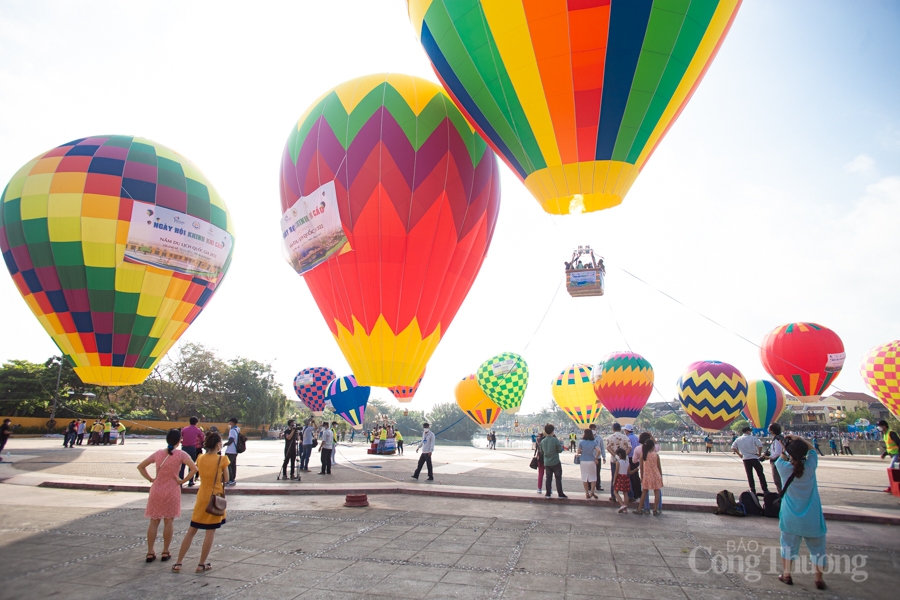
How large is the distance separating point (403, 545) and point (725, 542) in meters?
4.04

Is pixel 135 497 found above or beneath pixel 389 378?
beneath

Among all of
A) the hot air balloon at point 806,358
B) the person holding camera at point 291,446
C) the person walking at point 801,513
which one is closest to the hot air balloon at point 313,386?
the person holding camera at point 291,446

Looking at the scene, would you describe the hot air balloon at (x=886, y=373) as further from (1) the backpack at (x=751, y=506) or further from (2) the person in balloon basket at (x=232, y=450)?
(2) the person in balloon basket at (x=232, y=450)

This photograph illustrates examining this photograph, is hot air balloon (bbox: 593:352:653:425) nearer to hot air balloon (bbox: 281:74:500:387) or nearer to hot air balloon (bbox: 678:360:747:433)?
hot air balloon (bbox: 678:360:747:433)

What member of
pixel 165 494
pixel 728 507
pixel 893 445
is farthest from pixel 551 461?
pixel 893 445

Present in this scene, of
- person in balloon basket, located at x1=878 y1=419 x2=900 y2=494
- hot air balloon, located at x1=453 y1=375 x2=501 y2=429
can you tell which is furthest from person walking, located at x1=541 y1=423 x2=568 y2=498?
hot air balloon, located at x1=453 y1=375 x2=501 y2=429

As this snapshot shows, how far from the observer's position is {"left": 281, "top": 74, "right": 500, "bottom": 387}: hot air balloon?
13.0 meters

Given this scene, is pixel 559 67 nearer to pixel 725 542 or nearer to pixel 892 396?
pixel 725 542

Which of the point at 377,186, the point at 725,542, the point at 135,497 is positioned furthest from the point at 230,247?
the point at 725,542

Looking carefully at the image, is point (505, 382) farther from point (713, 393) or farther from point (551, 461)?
point (551, 461)

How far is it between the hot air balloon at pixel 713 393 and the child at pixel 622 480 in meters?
23.7

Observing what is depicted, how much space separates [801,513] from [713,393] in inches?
1082

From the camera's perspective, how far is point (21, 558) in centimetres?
528

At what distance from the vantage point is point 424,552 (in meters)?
5.61
